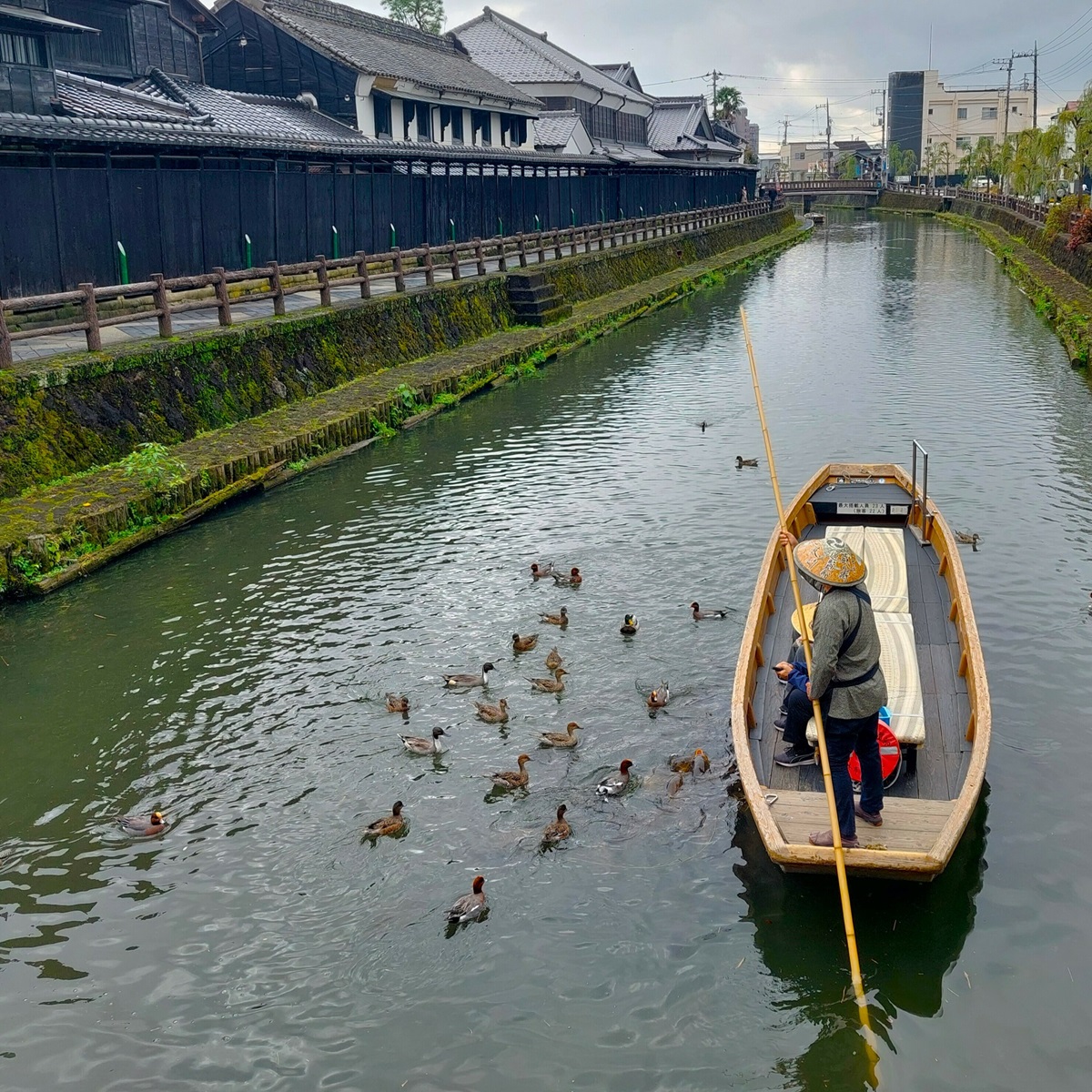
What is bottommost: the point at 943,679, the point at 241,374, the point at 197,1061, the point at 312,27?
the point at 197,1061

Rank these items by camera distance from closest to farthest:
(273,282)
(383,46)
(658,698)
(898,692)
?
(898,692)
(658,698)
(273,282)
(383,46)

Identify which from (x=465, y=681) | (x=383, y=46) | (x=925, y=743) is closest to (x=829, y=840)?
(x=925, y=743)

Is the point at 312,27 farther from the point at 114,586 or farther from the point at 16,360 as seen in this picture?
the point at 114,586

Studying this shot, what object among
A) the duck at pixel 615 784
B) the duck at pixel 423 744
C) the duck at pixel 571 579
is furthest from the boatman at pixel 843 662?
the duck at pixel 571 579

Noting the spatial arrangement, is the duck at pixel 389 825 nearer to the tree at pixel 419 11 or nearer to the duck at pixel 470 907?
the duck at pixel 470 907

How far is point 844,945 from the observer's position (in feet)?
25.9

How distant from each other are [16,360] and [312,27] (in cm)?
2858

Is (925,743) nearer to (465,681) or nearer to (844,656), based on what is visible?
(844,656)

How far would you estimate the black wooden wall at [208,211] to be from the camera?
1958 centimetres

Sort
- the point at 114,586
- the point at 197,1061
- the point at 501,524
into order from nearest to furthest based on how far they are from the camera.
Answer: the point at 197,1061 < the point at 114,586 < the point at 501,524

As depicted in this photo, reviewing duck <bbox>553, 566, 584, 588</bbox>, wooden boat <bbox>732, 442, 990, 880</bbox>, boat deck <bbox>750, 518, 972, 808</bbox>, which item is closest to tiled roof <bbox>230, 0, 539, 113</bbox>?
duck <bbox>553, 566, 584, 588</bbox>

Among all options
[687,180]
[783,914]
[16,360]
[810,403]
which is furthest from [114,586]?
[687,180]

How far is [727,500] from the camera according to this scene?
17969mm

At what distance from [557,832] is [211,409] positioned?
1255 centimetres
